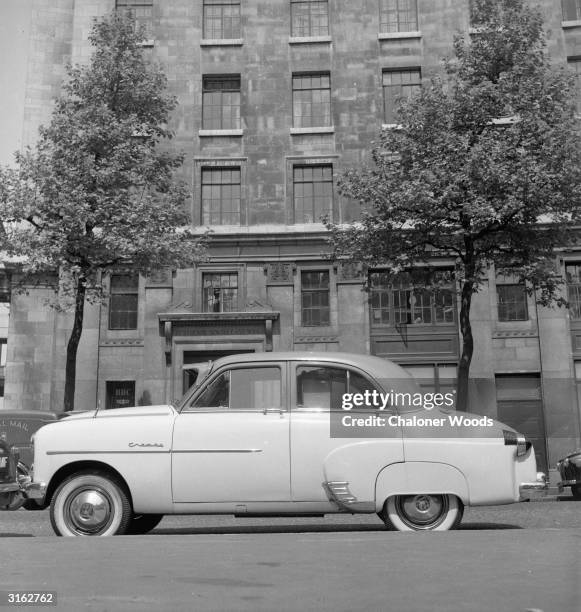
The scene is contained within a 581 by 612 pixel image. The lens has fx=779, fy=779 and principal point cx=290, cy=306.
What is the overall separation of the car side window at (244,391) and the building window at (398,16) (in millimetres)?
21790

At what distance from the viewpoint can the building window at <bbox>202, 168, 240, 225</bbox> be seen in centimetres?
2567

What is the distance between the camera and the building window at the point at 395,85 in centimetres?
2608

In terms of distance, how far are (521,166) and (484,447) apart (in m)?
11.4

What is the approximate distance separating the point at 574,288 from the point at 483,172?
9077 millimetres

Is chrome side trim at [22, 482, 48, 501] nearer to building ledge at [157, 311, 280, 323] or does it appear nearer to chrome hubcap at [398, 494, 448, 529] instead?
chrome hubcap at [398, 494, 448, 529]

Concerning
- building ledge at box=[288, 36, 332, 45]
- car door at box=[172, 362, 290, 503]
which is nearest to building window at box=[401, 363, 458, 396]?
building ledge at box=[288, 36, 332, 45]

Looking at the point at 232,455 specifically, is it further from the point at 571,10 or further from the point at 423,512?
the point at 571,10

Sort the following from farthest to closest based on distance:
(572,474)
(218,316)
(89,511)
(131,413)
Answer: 1. (218,316)
2. (572,474)
3. (131,413)
4. (89,511)

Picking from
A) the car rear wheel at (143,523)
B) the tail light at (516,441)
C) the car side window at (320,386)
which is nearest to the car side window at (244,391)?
the car side window at (320,386)

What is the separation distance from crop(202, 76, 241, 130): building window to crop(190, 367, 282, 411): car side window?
783 inches

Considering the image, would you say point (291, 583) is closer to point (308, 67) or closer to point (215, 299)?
point (215, 299)

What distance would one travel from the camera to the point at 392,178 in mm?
18609

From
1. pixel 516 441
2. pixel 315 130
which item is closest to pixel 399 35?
pixel 315 130

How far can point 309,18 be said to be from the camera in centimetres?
2702
